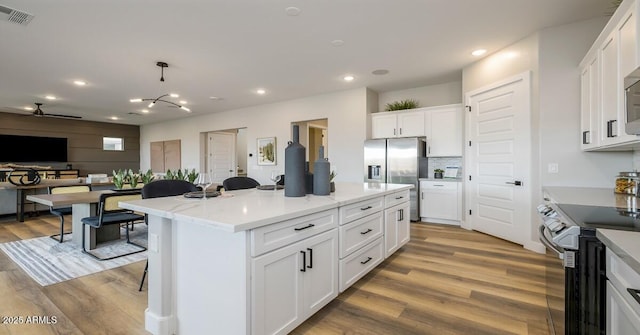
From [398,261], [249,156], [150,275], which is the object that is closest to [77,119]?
[249,156]

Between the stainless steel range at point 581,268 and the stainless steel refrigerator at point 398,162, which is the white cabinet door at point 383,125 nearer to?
the stainless steel refrigerator at point 398,162

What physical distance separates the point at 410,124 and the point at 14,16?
216 inches

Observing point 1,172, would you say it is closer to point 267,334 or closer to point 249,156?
point 249,156

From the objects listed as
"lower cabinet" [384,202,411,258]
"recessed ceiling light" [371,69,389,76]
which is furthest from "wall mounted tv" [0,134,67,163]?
"lower cabinet" [384,202,411,258]

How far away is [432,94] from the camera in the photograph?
5680 millimetres

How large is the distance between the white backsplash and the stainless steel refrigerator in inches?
6.3

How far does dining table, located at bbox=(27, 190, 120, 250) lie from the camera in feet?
11.0

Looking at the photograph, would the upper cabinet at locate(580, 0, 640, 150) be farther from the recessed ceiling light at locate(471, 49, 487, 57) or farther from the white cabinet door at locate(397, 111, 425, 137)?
the white cabinet door at locate(397, 111, 425, 137)

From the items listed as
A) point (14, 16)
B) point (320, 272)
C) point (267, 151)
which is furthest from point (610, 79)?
point (267, 151)

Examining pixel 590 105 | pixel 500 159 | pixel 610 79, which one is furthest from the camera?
pixel 500 159

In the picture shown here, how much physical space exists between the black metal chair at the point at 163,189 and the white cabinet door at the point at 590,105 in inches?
151

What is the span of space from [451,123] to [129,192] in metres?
5.06

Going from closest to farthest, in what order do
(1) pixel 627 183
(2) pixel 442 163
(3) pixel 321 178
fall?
(3) pixel 321 178
(1) pixel 627 183
(2) pixel 442 163

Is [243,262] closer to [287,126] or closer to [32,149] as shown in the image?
[287,126]
